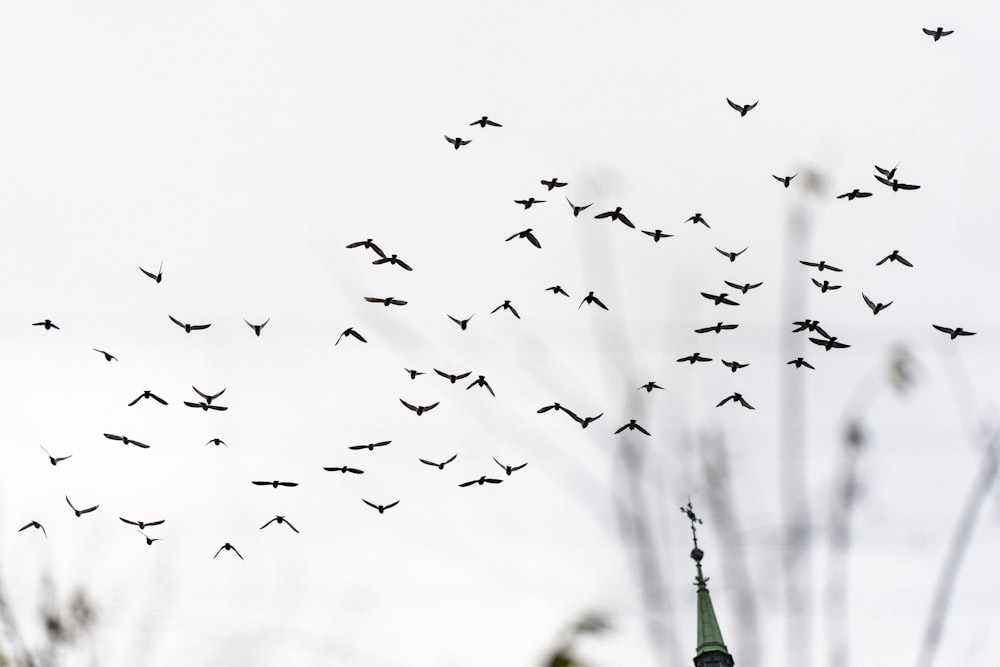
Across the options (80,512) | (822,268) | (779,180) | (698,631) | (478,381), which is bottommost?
(80,512)

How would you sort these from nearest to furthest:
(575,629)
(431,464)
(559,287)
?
(575,629)
(431,464)
(559,287)

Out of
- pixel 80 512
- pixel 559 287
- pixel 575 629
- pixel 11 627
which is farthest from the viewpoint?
pixel 559 287

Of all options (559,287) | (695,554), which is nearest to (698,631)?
(695,554)

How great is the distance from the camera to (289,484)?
2370cm

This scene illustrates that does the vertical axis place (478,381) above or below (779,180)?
below

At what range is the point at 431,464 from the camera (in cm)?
2325

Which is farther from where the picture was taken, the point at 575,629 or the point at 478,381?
the point at 478,381

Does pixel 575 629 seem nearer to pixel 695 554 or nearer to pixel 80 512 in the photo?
pixel 80 512

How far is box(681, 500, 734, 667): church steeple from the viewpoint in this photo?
285ft

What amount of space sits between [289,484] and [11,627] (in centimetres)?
1223

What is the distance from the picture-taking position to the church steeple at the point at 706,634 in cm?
8694

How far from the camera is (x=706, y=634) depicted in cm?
8894

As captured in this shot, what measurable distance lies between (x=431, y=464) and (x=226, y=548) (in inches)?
187

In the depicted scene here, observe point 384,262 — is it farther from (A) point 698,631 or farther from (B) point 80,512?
(A) point 698,631
